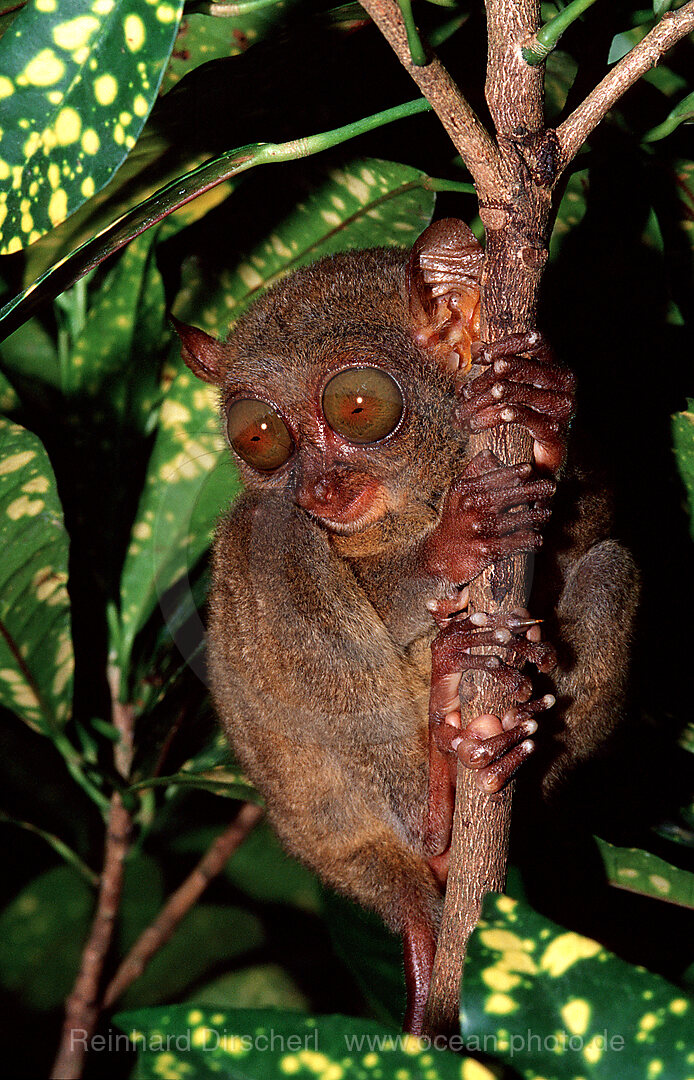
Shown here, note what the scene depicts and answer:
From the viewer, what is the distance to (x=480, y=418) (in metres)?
1.53

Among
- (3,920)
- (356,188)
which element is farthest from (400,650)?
(3,920)

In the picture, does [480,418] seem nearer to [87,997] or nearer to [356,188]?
[356,188]

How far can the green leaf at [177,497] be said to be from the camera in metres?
2.78

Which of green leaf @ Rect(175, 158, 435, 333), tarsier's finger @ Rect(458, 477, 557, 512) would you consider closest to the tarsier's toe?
tarsier's finger @ Rect(458, 477, 557, 512)

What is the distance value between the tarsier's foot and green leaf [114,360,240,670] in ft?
4.42

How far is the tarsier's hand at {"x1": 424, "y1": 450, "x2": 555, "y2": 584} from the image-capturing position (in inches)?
60.6

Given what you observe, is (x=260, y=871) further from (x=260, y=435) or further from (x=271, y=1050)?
(x=271, y=1050)

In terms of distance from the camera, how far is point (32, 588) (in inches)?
99.2

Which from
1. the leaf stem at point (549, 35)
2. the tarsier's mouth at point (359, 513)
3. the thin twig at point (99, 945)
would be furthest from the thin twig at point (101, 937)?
the leaf stem at point (549, 35)

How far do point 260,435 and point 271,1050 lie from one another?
1222 millimetres

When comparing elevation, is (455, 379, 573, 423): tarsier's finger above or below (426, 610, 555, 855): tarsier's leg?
above

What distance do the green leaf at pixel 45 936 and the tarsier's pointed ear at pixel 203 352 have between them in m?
2.52

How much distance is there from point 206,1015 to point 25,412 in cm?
228

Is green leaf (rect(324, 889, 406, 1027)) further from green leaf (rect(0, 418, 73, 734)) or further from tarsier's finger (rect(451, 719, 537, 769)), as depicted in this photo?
tarsier's finger (rect(451, 719, 537, 769))
